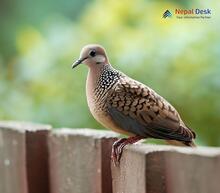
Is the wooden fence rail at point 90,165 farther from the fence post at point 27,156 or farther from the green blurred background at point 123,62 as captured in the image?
the green blurred background at point 123,62

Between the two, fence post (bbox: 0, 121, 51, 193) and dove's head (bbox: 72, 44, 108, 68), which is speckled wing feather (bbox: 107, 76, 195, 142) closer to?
dove's head (bbox: 72, 44, 108, 68)

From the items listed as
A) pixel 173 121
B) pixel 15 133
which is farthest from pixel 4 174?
pixel 173 121

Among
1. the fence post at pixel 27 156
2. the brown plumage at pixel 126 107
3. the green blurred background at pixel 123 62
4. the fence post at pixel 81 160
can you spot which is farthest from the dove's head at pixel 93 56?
the green blurred background at pixel 123 62

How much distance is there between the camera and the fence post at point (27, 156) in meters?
2.05

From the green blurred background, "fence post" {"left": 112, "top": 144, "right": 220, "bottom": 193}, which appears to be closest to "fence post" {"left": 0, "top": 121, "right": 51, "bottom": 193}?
"fence post" {"left": 112, "top": 144, "right": 220, "bottom": 193}

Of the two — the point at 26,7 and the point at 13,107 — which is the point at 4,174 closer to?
the point at 13,107

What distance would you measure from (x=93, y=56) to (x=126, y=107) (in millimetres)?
140

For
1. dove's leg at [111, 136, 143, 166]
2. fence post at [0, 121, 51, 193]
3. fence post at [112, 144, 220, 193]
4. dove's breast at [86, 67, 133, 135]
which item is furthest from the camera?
fence post at [0, 121, 51, 193]

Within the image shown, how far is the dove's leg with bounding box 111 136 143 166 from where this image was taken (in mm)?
1693

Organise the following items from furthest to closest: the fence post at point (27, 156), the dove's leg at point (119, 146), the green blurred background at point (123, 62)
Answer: the green blurred background at point (123, 62) < the fence post at point (27, 156) < the dove's leg at point (119, 146)

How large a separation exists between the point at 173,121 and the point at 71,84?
1.20m

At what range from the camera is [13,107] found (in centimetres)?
317

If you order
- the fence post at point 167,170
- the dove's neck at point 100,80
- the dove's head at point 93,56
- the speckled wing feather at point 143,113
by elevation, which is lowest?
the fence post at point 167,170

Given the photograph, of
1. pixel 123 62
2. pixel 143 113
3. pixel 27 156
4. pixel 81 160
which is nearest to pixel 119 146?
pixel 143 113
